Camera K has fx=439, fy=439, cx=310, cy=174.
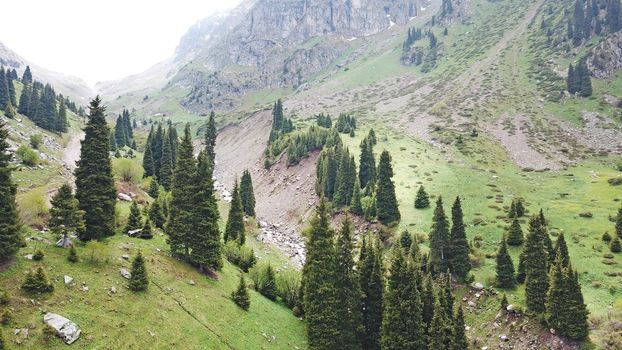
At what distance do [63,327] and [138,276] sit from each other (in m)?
9.64

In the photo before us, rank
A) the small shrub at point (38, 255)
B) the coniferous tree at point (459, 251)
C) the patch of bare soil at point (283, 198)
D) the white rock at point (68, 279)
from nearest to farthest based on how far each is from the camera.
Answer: the white rock at point (68, 279)
the small shrub at point (38, 255)
the coniferous tree at point (459, 251)
the patch of bare soil at point (283, 198)

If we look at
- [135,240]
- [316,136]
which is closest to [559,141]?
[316,136]

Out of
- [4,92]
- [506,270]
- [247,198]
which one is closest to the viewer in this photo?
[506,270]

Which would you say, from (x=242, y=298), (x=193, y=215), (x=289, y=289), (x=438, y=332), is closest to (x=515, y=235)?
(x=438, y=332)

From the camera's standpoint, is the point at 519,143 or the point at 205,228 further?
the point at 519,143

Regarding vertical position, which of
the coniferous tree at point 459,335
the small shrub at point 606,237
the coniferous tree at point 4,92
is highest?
the coniferous tree at point 4,92

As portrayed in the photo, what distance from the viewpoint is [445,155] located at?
467 ft

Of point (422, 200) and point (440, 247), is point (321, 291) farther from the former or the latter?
point (422, 200)

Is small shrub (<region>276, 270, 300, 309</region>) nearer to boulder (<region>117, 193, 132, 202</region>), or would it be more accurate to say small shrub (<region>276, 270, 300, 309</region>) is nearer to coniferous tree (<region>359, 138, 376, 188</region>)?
boulder (<region>117, 193, 132, 202</region>)

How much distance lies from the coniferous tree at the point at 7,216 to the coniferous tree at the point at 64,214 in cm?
373

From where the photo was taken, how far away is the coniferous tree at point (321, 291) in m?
51.9

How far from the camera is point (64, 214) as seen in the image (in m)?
44.8

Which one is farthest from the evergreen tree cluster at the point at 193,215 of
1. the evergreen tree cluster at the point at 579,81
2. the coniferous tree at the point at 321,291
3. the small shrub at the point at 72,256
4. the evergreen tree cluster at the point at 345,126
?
the evergreen tree cluster at the point at 579,81

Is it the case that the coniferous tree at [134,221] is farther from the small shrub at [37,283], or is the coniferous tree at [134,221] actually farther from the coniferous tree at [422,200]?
the coniferous tree at [422,200]
